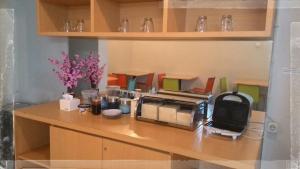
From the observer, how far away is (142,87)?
1.68 meters

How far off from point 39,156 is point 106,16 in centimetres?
→ 102

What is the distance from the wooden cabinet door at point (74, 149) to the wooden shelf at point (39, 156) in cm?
14

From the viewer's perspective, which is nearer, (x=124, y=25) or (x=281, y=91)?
(x=281, y=91)

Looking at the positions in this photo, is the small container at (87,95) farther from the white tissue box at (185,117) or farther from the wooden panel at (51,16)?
the white tissue box at (185,117)

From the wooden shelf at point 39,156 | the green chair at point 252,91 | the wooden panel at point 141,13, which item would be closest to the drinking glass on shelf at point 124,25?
the wooden panel at point 141,13

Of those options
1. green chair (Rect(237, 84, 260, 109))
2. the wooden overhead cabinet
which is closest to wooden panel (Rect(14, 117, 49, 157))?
the wooden overhead cabinet

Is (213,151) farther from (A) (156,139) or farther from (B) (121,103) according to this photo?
(B) (121,103)

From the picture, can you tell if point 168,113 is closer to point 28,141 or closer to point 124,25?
point 124,25

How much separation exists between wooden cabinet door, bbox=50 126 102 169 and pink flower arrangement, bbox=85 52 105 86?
52 cm

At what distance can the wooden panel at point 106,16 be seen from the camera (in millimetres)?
1560

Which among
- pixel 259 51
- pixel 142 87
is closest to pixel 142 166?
pixel 142 87

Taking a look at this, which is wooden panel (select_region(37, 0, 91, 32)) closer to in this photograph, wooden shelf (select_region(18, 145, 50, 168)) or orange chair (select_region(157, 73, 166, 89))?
orange chair (select_region(157, 73, 166, 89))

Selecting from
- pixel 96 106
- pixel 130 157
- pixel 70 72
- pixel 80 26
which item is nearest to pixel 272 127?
pixel 130 157

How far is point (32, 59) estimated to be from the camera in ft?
6.80
